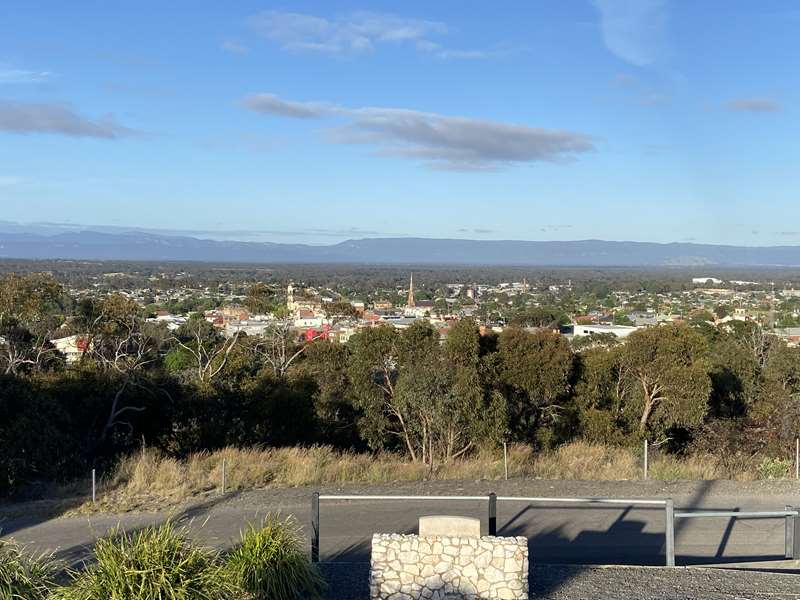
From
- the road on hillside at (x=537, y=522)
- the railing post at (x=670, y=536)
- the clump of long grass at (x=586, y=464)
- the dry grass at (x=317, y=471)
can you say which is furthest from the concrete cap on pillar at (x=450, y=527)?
the clump of long grass at (x=586, y=464)

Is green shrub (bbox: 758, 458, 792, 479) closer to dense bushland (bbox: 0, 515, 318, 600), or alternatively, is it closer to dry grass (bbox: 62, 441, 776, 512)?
dry grass (bbox: 62, 441, 776, 512)

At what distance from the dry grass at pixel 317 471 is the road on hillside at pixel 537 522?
562 millimetres

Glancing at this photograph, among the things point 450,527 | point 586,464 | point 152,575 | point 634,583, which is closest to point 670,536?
point 634,583

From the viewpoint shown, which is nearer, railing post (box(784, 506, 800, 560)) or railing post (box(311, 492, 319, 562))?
railing post (box(311, 492, 319, 562))

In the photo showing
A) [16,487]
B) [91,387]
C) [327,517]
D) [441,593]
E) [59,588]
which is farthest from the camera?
[91,387]

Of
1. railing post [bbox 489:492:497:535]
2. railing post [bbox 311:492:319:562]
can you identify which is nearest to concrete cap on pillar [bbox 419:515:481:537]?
railing post [bbox 489:492:497:535]

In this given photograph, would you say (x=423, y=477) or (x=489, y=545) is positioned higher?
(x=489, y=545)

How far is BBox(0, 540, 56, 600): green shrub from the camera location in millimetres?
6234

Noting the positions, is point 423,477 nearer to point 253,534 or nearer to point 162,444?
point 253,534

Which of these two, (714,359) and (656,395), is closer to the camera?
(656,395)

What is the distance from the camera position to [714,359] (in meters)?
23.3

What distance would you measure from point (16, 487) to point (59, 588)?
6.45m

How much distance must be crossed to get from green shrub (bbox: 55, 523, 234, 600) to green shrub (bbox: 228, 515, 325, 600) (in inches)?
17.3

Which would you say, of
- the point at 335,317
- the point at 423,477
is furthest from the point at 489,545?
the point at 335,317
